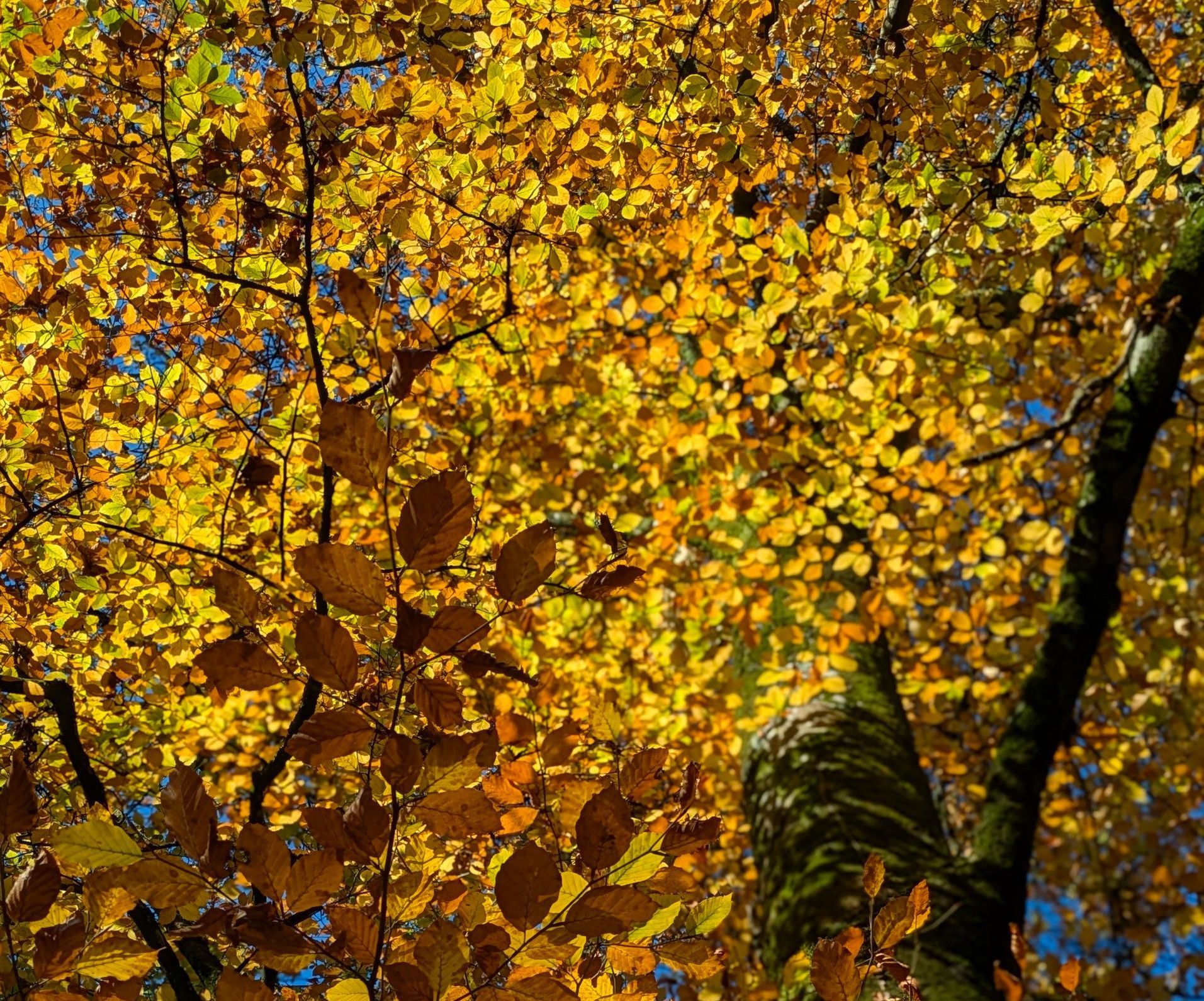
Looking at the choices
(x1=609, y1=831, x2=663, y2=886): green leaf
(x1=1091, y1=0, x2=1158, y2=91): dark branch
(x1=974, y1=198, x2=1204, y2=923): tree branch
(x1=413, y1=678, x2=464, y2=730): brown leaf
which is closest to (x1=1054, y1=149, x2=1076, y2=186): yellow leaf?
(x1=1091, y1=0, x2=1158, y2=91): dark branch

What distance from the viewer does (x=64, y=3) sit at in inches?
103

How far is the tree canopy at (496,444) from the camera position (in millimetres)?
1086

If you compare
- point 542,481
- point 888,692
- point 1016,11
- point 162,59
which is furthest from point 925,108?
point 542,481

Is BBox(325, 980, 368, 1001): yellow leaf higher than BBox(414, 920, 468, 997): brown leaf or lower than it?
lower

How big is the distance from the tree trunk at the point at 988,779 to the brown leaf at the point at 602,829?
2331 millimetres

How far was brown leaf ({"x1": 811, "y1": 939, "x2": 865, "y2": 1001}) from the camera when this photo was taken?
113 centimetres

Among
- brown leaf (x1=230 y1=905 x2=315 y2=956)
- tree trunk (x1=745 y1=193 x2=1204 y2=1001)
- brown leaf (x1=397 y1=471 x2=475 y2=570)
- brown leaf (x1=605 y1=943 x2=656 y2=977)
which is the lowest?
brown leaf (x1=230 y1=905 x2=315 y2=956)

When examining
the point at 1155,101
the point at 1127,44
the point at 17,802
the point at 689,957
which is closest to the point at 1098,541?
the point at 1127,44

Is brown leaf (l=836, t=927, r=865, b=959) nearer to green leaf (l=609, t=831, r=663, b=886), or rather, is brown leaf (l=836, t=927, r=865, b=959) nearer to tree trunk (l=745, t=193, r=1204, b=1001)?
green leaf (l=609, t=831, r=663, b=886)

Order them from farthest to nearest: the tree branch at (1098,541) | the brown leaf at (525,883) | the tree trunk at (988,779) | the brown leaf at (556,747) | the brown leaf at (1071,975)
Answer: the tree branch at (1098,541)
the tree trunk at (988,779)
the brown leaf at (556,747)
the brown leaf at (1071,975)
the brown leaf at (525,883)

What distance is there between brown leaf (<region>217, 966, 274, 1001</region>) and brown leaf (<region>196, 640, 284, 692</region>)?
1.10 feet

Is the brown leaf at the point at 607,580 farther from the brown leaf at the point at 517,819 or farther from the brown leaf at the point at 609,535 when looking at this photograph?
the brown leaf at the point at 517,819

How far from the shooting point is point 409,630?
0.94 m

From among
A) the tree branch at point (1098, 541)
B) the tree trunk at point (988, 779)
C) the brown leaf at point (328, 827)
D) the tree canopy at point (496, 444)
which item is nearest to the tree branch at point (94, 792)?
the tree canopy at point (496, 444)
